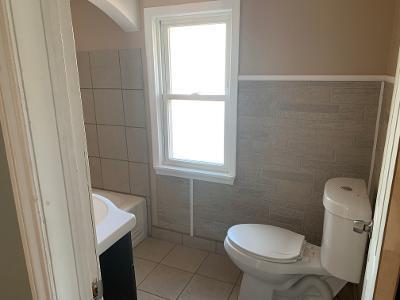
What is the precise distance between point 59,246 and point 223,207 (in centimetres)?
173

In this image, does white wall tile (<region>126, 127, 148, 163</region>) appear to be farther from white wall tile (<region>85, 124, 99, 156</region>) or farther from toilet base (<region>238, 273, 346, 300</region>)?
toilet base (<region>238, 273, 346, 300</region>)

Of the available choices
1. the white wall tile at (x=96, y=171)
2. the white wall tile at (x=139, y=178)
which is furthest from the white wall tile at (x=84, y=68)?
the white wall tile at (x=139, y=178)

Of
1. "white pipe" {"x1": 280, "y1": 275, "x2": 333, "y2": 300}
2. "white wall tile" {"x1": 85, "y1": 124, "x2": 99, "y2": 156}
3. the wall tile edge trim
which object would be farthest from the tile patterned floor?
the wall tile edge trim

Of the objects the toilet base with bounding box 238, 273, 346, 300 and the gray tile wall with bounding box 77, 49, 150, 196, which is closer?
the toilet base with bounding box 238, 273, 346, 300

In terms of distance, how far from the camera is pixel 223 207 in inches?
87.3

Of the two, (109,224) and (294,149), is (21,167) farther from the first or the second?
(294,149)

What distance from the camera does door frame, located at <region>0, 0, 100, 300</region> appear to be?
1.53 feet

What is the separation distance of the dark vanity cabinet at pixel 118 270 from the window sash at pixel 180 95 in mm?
1046

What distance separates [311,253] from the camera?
164 cm

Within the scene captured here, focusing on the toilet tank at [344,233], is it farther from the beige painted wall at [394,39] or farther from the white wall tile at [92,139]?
the white wall tile at [92,139]

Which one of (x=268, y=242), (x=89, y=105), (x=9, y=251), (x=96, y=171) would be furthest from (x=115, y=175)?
(x=9, y=251)

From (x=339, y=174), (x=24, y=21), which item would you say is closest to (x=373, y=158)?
(x=339, y=174)

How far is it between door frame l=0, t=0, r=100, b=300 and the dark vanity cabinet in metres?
0.65

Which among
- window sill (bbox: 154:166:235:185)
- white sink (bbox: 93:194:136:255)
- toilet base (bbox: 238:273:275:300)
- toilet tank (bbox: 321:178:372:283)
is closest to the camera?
white sink (bbox: 93:194:136:255)
